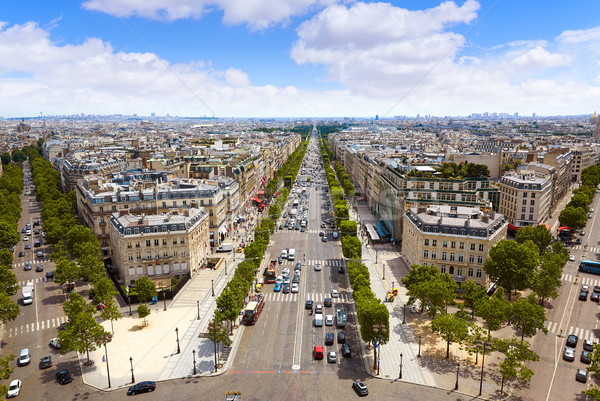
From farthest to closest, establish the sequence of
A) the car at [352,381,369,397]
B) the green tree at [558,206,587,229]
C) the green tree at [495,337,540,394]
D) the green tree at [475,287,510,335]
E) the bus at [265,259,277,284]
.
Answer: the green tree at [558,206,587,229] < the bus at [265,259,277,284] < the green tree at [475,287,510,335] < the car at [352,381,369,397] < the green tree at [495,337,540,394]

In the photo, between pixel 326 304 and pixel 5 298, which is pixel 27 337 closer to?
pixel 5 298

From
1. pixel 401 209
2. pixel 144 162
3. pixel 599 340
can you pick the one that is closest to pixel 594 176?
pixel 401 209

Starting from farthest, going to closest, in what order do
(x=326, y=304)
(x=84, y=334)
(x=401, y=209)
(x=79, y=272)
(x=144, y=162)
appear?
(x=144, y=162)
(x=401, y=209)
(x=79, y=272)
(x=326, y=304)
(x=84, y=334)

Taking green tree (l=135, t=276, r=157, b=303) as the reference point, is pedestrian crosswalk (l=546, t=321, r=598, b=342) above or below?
below

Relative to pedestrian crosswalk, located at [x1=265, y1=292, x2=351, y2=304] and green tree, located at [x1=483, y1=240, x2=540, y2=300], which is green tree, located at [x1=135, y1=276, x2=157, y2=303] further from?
green tree, located at [x1=483, y1=240, x2=540, y2=300]

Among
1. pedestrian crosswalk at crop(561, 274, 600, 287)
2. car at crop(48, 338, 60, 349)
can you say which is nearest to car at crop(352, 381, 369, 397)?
car at crop(48, 338, 60, 349)

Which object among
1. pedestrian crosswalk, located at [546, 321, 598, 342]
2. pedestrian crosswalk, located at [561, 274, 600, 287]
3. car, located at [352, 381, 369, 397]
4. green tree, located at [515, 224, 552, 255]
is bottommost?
pedestrian crosswalk, located at [546, 321, 598, 342]

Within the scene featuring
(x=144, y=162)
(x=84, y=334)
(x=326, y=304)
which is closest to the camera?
(x=84, y=334)
